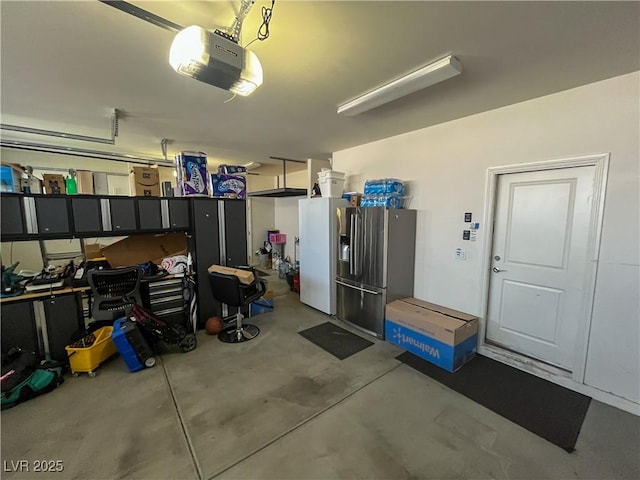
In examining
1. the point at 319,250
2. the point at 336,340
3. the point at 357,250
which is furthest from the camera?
the point at 319,250

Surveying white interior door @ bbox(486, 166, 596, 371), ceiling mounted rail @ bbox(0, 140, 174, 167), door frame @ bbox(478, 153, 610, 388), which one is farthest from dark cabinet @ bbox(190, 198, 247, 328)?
white interior door @ bbox(486, 166, 596, 371)

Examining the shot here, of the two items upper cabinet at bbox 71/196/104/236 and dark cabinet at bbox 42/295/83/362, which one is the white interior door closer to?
upper cabinet at bbox 71/196/104/236

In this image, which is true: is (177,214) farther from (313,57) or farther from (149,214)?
(313,57)

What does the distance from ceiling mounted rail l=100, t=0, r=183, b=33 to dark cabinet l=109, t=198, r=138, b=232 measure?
2.32 m

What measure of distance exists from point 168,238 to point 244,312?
1.62 metres

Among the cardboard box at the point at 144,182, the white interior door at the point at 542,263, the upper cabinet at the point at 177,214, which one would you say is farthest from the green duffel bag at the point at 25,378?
the white interior door at the point at 542,263

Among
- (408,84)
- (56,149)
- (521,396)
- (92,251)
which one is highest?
(408,84)

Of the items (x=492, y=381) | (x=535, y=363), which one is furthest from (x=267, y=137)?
(x=535, y=363)

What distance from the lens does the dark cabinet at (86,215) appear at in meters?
2.96

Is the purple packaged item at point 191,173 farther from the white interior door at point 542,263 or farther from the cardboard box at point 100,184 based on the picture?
the white interior door at point 542,263

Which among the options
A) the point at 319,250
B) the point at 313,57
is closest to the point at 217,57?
the point at 313,57

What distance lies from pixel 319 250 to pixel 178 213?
2128 millimetres

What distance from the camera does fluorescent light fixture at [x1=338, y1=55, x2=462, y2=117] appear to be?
1.98 metres

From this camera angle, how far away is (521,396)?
247 cm
